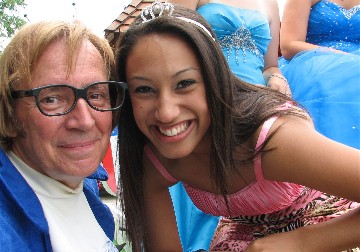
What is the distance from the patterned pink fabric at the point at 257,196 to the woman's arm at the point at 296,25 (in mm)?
1143

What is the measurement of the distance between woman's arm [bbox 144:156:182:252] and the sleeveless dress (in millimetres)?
55

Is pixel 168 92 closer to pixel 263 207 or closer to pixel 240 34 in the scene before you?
pixel 263 207

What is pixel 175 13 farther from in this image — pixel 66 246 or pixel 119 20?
pixel 119 20

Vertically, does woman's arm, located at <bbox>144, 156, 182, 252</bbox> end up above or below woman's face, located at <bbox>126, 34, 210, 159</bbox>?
below

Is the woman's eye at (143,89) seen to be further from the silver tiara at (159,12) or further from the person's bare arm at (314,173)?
the person's bare arm at (314,173)

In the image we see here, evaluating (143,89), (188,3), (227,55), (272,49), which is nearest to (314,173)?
(143,89)

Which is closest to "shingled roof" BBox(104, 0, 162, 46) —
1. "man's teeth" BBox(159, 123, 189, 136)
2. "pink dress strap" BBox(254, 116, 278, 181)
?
"man's teeth" BBox(159, 123, 189, 136)

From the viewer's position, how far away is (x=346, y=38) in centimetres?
259

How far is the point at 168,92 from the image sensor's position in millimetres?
1537

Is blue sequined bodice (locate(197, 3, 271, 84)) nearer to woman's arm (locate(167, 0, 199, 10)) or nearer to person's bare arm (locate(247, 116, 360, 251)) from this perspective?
woman's arm (locate(167, 0, 199, 10))

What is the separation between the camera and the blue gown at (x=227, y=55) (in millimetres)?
2334

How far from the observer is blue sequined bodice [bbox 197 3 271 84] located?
235 cm

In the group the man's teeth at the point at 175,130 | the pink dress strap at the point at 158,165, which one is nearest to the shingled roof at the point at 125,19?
the pink dress strap at the point at 158,165

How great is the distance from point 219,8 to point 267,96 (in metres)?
0.89
